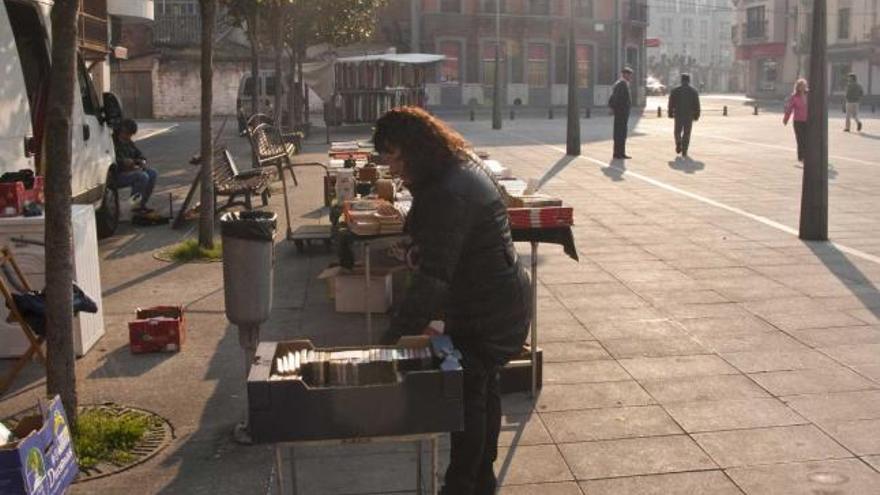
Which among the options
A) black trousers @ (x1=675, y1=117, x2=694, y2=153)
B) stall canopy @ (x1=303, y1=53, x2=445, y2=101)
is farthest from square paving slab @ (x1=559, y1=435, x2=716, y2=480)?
stall canopy @ (x1=303, y1=53, x2=445, y2=101)

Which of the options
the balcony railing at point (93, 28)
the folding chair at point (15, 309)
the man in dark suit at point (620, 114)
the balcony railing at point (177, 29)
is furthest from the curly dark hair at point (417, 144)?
the balcony railing at point (177, 29)

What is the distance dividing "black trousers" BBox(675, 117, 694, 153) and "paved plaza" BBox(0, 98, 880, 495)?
7563 mm

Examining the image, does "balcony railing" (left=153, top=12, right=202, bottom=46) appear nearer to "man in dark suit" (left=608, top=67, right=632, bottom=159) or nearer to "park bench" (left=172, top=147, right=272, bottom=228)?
"man in dark suit" (left=608, top=67, right=632, bottom=159)

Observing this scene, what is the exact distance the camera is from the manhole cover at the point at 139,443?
5.02 meters

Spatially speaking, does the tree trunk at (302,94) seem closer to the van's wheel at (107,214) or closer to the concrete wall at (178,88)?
the concrete wall at (178,88)

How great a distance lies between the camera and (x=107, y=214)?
12.0 meters

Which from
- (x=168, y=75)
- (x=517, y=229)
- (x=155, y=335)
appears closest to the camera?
(x=517, y=229)

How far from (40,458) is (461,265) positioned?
1682mm

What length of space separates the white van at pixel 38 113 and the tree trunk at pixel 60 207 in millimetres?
3599

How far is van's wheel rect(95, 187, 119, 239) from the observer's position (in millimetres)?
11870

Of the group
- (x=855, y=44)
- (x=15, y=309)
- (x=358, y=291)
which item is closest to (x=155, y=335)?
(x=15, y=309)

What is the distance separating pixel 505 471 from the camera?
496cm

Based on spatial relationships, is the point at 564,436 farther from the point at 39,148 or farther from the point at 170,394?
the point at 39,148

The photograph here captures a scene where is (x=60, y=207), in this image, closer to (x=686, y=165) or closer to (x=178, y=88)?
(x=686, y=165)
